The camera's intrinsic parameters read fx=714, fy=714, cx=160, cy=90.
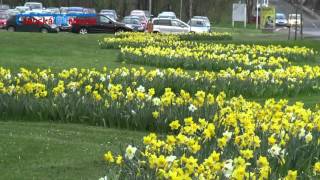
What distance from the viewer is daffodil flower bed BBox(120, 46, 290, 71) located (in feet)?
52.8

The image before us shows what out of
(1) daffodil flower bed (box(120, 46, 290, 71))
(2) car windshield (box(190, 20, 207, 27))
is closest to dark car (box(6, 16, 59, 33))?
(2) car windshield (box(190, 20, 207, 27))

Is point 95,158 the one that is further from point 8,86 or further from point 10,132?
point 8,86

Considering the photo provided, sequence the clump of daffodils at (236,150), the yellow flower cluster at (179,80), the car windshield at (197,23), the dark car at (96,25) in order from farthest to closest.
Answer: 1. the car windshield at (197,23)
2. the dark car at (96,25)
3. the yellow flower cluster at (179,80)
4. the clump of daffodils at (236,150)

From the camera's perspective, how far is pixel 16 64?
1719cm

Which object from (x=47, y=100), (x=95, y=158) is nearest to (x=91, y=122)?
(x=47, y=100)

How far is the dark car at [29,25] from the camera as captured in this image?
46.1 m

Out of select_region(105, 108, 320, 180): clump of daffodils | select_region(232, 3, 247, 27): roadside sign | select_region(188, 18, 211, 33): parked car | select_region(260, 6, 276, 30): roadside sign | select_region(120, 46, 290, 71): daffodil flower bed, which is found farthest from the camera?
select_region(232, 3, 247, 27): roadside sign

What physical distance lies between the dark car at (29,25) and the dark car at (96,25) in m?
1.61

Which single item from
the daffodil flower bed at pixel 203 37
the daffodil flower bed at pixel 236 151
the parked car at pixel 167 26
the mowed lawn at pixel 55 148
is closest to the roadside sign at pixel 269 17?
the parked car at pixel 167 26

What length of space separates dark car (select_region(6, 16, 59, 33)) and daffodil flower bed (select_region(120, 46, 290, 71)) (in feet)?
90.4

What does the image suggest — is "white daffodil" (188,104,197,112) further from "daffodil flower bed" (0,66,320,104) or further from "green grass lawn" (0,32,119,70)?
"green grass lawn" (0,32,119,70)

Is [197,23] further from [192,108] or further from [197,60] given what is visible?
[192,108]

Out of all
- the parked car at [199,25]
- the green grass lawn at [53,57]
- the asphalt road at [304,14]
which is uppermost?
the green grass lawn at [53,57]

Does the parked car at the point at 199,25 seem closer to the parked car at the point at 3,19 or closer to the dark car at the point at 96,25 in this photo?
the dark car at the point at 96,25
